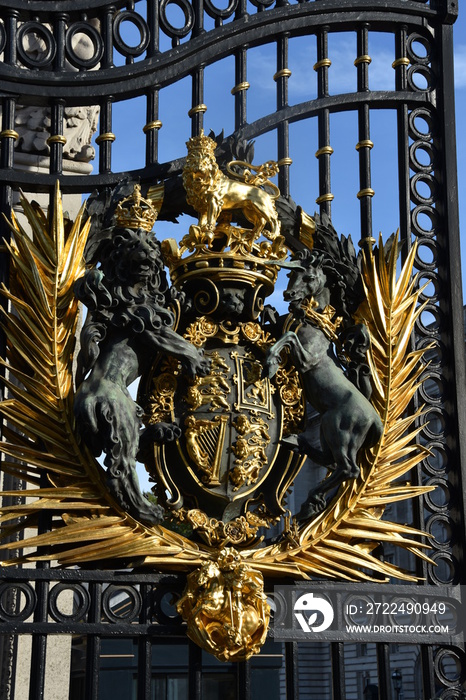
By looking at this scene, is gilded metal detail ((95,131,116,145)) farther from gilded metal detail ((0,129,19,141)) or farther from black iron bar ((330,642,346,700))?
black iron bar ((330,642,346,700))

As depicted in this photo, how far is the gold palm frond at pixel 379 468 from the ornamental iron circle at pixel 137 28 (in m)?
1.85

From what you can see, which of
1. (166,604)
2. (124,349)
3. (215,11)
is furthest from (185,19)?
(166,604)

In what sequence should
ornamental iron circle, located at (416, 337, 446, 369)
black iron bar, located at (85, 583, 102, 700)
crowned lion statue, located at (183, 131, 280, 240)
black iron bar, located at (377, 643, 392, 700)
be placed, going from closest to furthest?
black iron bar, located at (85, 583, 102, 700), black iron bar, located at (377, 643, 392, 700), crowned lion statue, located at (183, 131, 280, 240), ornamental iron circle, located at (416, 337, 446, 369)

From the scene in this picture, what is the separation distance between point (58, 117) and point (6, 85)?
0.34 metres

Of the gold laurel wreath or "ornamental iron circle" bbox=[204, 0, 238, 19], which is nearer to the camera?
the gold laurel wreath

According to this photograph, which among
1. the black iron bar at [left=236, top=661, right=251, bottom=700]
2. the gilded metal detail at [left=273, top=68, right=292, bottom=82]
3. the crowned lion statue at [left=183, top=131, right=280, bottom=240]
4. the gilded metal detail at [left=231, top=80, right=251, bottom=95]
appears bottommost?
the black iron bar at [left=236, top=661, right=251, bottom=700]

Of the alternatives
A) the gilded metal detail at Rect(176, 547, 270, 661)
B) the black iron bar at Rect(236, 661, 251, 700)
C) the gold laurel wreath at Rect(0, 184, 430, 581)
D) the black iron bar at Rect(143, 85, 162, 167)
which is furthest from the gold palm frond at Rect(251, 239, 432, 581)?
the black iron bar at Rect(143, 85, 162, 167)

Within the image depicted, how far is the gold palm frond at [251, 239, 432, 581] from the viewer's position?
21.1ft

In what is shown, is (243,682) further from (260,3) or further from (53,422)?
(260,3)

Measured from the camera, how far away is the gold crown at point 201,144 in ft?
21.9

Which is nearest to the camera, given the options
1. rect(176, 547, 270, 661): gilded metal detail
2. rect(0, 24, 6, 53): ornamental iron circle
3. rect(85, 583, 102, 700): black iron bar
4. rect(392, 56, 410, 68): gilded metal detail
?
rect(85, 583, 102, 700): black iron bar

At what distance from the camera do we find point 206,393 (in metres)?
6.40

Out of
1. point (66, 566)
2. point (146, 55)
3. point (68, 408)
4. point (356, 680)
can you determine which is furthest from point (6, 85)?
point (356, 680)

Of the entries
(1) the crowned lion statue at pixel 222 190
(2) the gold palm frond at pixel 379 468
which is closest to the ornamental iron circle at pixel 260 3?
(1) the crowned lion statue at pixel 222 190
